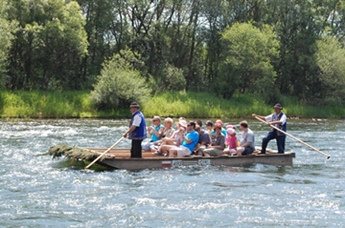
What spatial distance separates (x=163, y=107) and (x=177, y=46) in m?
18.7

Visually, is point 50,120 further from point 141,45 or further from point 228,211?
point 228,211

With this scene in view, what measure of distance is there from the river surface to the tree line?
24.7 m

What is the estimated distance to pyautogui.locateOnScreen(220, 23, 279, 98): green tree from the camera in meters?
50.0

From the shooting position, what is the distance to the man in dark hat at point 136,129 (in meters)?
16.4

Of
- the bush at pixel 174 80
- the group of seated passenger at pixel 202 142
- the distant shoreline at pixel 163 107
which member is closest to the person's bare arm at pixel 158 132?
the group of seated passenger at pixel 202 142

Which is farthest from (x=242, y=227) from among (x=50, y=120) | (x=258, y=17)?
(x=258, y=17)

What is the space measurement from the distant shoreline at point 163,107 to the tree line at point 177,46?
1167 mm

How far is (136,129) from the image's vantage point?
1652 cm

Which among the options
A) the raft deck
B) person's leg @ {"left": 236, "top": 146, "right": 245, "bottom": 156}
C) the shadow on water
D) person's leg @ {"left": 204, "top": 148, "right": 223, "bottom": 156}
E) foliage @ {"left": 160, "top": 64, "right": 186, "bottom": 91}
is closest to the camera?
the raft deck

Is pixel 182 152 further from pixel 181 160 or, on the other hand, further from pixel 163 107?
pixel 163 107

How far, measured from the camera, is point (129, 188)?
13.8 meters

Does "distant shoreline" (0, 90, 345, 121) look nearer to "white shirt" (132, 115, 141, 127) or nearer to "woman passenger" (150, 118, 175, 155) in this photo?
"woman passenger" (150, 118, 175, 155)

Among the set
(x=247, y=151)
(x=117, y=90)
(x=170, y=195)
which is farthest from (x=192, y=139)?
(x=117, y=90)

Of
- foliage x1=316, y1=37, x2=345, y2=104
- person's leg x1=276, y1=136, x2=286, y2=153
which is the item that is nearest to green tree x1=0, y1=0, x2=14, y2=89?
person's leg x1=276, y1=136, x2=286, y2=153
